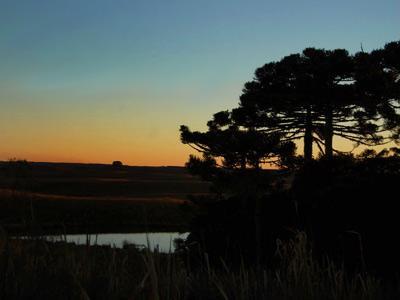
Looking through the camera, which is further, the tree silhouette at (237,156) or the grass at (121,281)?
the tree silhouette at (237,156)

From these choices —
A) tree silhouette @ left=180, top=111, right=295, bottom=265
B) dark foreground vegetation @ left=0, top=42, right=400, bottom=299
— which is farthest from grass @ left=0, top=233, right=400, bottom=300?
tree silhouette @ left=180, top=111, right=295, bottom=265

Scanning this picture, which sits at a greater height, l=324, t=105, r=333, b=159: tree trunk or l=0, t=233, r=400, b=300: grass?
l=324, t=105, r=333, b=159: tree trunk

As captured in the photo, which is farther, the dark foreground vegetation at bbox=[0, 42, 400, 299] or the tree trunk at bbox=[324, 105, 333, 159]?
the tree trunk at bbox=[324, 105, 333, 159]

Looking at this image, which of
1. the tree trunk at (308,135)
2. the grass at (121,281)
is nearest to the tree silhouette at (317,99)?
the tree trunk at (308,135)

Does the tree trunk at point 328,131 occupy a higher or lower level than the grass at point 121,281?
higher

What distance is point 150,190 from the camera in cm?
9112

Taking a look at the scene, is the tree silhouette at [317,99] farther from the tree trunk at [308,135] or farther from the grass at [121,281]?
the grass at [121,281]

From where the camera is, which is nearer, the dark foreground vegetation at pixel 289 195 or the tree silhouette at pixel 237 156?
the dark foreground vegetation at pixel 289 195

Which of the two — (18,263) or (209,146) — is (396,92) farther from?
(18,263)

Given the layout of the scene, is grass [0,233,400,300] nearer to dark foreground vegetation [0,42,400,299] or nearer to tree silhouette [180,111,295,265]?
dark foreground vegetation [0,42,400,299]

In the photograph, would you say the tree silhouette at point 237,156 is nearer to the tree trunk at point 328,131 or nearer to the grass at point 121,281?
the tree trunk at point 328,131

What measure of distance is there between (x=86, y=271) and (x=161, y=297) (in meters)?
0.67

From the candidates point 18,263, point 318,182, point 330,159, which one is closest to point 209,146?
point 330,159

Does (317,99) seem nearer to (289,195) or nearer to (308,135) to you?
(308,135)
